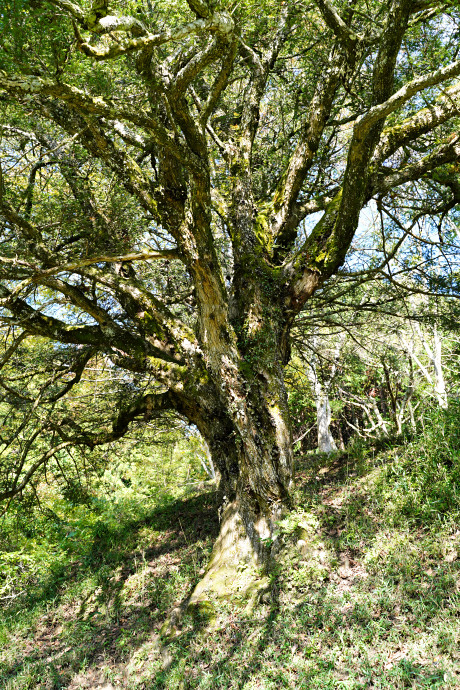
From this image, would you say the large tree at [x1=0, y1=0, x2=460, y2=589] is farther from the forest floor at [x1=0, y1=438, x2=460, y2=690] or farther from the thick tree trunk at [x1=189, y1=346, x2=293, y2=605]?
the forest floor at [x1=0, y1=438, x2=460, y2=690]

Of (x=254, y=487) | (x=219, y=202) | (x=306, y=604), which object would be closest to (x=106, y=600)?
(x=254, y=487)

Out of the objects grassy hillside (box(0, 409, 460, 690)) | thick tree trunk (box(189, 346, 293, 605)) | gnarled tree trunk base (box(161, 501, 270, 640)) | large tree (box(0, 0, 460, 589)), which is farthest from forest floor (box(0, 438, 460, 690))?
large tree (box(0, 0, 460, 589))

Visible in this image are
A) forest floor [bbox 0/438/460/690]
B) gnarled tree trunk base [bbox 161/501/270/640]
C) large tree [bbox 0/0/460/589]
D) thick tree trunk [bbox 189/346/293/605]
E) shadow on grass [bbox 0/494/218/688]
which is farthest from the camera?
thick tree trunk [bbox 189/346/293/605]

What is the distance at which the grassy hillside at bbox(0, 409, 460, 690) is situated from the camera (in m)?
3.40

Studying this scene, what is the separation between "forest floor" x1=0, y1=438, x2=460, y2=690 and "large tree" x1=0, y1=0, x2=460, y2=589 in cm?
80

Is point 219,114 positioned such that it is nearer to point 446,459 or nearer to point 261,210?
point 261,210

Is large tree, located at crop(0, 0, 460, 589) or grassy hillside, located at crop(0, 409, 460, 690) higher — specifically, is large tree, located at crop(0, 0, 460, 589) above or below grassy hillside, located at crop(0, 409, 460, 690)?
above

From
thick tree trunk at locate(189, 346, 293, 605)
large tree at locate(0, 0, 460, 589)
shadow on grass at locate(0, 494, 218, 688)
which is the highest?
large tree at locate(0, 0, 460, 589)

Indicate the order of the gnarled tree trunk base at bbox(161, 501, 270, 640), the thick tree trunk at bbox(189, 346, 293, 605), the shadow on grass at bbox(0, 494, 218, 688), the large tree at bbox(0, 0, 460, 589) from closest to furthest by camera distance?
the large tree at bbox(0, 0, 460, 589) → the gnarled tree trunk base at bbox(161, 501, 270, 640) → the shadow on grass at bbox(0, 494, 218, 688) → the thick tree trunk at bbox(189, 346, 293, 605)

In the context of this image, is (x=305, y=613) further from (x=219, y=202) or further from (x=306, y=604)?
(x=219, y=202)

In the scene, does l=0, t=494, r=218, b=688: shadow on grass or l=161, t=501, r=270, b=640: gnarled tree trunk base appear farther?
l=0, t=494, r=218, b=688: shadow on grass

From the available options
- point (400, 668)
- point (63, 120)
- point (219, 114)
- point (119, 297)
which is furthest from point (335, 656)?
point (219, 114)

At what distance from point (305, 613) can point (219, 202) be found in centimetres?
540

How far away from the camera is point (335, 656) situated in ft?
11.3
